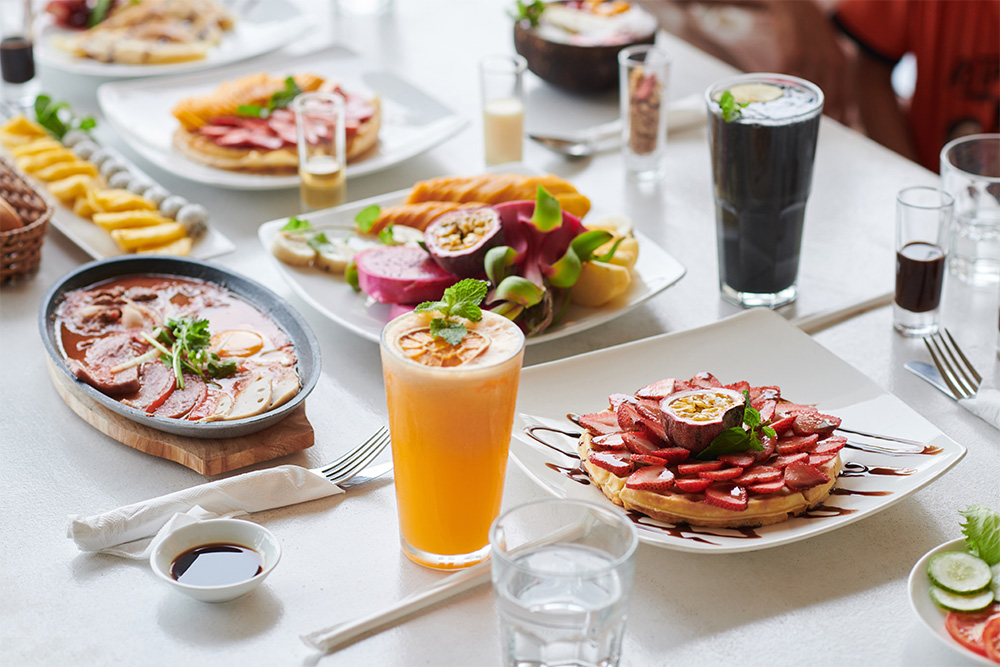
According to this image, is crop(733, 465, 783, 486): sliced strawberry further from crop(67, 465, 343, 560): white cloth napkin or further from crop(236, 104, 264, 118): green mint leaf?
crop(236, 104, 264, 118): green mint leaf

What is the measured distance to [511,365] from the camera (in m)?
1.08

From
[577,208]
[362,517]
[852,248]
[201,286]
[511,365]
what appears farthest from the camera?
[852,248]

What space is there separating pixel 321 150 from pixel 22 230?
22.8 inches

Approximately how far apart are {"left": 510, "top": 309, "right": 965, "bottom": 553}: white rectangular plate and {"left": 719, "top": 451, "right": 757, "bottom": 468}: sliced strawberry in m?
0.07

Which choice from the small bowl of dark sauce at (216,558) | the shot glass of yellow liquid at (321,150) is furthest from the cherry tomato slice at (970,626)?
the shot glass of yellow liquid at (321,150)

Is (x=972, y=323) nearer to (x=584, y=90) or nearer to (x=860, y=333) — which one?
(x=860, y=333)

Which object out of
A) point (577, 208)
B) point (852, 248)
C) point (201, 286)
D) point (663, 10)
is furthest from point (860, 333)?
point (663, 10)

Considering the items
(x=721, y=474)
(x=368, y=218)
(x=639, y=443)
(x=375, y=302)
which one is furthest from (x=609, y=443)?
(x=368, y=218)

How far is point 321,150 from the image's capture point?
210 centimetres

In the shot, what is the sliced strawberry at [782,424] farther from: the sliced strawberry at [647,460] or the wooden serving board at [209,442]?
the wooden serving board at [209,442]

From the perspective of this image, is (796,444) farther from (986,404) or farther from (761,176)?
(761,176)

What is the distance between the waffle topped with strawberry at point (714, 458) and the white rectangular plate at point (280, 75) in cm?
110

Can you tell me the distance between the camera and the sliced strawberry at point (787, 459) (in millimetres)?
1214

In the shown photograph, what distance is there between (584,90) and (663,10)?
1.37 metres
